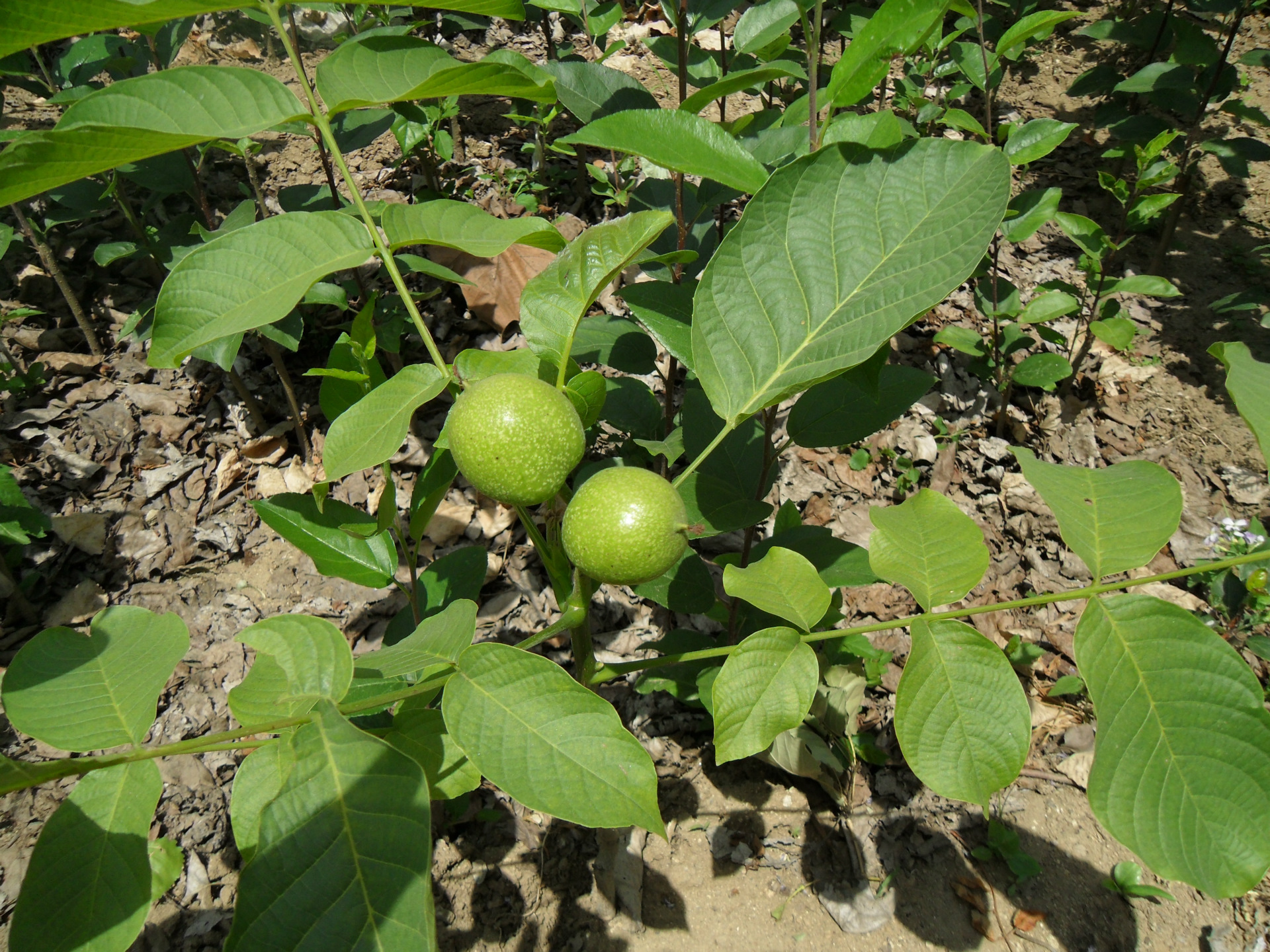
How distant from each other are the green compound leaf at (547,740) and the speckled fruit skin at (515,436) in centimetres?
27

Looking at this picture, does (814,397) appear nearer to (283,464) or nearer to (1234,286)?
(283,464)

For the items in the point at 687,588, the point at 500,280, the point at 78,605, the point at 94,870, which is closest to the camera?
the point at 94,870

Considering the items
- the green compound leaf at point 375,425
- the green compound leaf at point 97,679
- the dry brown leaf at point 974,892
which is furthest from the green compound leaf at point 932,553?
the dry brown leaf at point 974,892

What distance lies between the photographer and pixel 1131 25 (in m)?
3.86

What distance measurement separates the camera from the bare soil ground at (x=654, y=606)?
2.16 meters

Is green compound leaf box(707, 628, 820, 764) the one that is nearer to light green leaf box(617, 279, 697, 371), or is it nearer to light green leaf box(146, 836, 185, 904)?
light green leaf box(617, 279, 697, 371)

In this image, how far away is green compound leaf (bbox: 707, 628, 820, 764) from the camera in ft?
4.26

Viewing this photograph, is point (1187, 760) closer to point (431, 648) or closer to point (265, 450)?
point (431, 648)

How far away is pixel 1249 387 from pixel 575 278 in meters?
1.20

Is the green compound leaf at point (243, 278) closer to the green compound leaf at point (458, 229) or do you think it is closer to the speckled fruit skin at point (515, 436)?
the green compound leaf at point (458, 229)

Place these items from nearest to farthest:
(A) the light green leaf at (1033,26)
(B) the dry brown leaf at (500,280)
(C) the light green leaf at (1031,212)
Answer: (A) the light green leaf at (1033,26)
(C) the light green leaf at (1031,212)
(B) the dry brown leaf at (500,280)

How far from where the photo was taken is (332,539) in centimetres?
199

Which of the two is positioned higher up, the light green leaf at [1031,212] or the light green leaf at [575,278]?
the light green leaf at [575,278]

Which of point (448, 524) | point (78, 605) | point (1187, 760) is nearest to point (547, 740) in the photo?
point (1187, 760)
